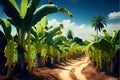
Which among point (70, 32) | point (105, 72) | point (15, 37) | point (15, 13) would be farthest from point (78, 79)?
point (70, 32)

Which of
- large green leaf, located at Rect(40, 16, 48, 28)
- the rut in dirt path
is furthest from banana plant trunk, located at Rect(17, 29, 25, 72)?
large green leaf, located at Rect(40, 16, 48, 28)

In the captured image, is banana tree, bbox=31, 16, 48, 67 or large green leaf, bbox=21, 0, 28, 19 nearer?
large green leaf, bbox=21, 0, 28, 19

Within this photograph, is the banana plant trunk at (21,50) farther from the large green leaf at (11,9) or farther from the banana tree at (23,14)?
the large green leaf at (11,9)

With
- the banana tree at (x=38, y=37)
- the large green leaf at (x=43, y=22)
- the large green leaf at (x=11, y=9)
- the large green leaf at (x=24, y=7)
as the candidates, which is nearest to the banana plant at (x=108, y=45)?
the banana tree at (x=38, y=37)

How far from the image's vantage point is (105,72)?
15.1 meters

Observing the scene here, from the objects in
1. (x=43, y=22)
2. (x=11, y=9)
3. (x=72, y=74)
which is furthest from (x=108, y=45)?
(x=11, y=9)

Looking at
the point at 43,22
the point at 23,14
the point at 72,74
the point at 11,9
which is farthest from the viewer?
the point at 43,22

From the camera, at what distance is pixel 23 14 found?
11086 millimetres

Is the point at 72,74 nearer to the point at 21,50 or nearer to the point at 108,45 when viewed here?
the point at 108,45

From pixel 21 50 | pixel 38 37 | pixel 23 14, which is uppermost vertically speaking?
pixel 23 14

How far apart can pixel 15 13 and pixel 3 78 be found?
3.20m

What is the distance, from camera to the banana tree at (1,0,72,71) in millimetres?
10523

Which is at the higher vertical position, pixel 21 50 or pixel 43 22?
pixel 43 22

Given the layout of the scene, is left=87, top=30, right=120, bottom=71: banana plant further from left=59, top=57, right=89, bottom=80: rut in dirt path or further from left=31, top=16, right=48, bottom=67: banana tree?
left=31, top=16, right=48, bottom=67: banana tree
